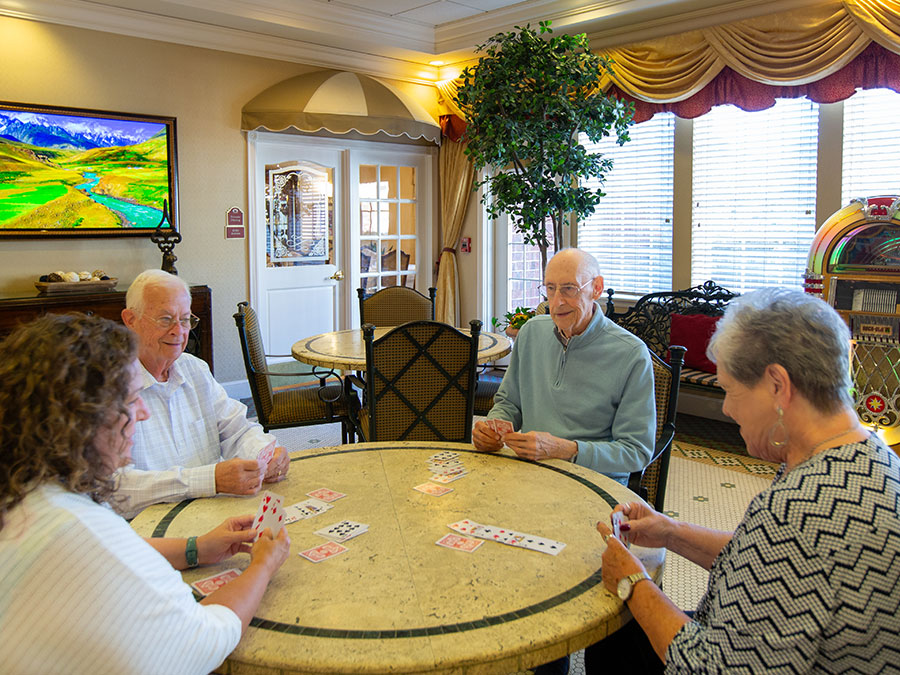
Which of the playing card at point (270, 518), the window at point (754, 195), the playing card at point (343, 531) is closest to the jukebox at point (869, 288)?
the window at point (754, 195)

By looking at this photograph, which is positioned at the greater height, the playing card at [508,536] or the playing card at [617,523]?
the playing card at [617,523]

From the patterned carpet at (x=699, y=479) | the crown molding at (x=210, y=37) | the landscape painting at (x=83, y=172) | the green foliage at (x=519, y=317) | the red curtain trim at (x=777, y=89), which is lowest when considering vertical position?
the patterned carpet at (x=699, y=479)

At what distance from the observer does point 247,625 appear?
4.16ft

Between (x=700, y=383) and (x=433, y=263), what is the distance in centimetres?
350

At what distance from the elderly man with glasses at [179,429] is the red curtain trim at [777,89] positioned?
13.6ft

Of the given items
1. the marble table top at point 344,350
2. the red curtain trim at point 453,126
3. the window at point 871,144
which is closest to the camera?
the marble table top at point 344,350

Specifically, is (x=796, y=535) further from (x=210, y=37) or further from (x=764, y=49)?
(x=210, y=37)

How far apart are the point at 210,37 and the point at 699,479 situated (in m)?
4.82

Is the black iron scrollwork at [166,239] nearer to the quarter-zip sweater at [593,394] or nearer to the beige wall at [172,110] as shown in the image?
the beige wall at [172,110]

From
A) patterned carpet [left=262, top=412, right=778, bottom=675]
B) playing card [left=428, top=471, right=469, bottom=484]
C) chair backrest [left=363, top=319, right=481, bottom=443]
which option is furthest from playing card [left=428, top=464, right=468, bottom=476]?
chair backrest [left=363, top=319, right=481, bottom=443]

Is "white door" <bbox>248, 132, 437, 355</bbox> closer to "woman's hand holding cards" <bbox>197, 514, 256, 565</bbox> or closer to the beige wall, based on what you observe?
the beige wall

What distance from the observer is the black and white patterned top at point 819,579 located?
1085mm

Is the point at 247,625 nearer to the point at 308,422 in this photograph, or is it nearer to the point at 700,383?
the point at 308,422

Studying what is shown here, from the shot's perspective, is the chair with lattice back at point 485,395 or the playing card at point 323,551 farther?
the chair with lattice back at point 485,395
